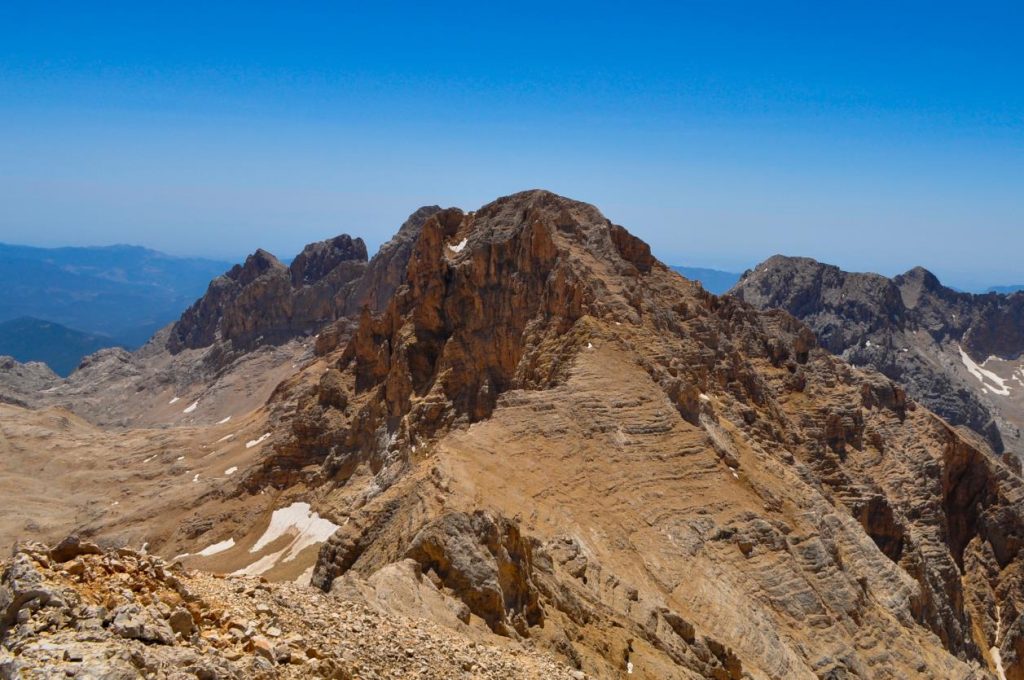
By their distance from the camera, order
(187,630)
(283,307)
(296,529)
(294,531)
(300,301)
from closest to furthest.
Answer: (187,630) < (294,531) < (296,529) < (300,301) < (283,307)

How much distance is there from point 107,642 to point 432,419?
2132 inches

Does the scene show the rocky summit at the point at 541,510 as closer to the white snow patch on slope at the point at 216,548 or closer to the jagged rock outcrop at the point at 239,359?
the white snow patch on slope at the point at 216,548

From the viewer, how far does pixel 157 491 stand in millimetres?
94188

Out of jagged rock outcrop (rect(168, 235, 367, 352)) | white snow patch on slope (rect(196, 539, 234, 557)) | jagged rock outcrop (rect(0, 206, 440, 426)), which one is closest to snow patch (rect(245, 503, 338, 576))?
white snow patch on slope (rect(196, 539, 234, 557))

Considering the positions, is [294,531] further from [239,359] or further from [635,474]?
[239,359]

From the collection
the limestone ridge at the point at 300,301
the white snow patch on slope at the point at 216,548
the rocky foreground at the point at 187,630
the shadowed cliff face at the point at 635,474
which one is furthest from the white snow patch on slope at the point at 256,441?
the rocky foreground at the point at 187,630

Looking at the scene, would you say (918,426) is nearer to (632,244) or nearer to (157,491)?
(632,244)

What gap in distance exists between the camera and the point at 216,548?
73375 mm

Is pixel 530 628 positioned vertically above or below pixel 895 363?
above

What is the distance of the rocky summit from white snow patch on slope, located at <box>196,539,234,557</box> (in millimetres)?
444

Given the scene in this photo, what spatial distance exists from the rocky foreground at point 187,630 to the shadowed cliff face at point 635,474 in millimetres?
4795

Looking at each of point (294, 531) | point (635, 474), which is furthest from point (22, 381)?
point (635, 474)

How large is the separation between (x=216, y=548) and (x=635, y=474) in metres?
44.3

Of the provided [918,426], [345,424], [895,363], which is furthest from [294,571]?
[895,363]
